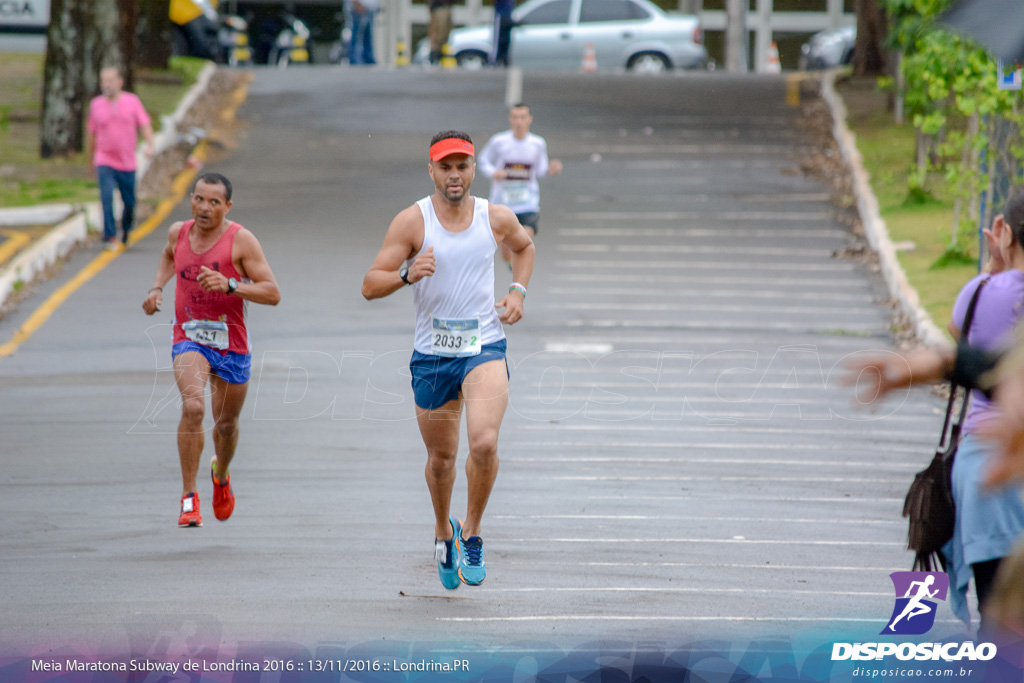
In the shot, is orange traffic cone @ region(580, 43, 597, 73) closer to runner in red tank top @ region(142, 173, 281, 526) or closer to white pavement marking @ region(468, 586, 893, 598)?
runner in red tank top @ region(142, 173, 281, 526)

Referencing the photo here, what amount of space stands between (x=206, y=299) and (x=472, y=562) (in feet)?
6.67

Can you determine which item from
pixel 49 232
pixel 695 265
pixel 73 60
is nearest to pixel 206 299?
pixel 695 265

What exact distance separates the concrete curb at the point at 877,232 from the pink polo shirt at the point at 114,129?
29.0 feet

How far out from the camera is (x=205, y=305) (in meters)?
7.53

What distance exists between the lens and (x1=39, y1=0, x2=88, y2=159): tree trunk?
2156cm

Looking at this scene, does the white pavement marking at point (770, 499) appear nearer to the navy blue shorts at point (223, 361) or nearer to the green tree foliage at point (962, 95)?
the navy blue shorts at point (223, 361)

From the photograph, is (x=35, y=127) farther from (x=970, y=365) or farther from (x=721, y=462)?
(x=970, y=365)

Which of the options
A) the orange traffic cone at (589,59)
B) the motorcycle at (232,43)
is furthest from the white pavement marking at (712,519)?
the motorcycle at (232,43)

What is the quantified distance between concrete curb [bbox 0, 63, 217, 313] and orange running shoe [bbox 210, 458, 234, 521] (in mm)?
7989

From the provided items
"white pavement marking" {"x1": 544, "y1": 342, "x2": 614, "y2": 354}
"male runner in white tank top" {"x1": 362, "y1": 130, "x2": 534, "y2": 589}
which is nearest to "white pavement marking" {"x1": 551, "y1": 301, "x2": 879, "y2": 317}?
"white pavement marking" {"x1": 544, "y1": 342, "x2": 614, "y2": 354}

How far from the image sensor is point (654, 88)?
29406 millimetres

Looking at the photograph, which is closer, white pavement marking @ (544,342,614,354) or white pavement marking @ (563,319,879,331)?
white pavement marking @ (544,342,614,354)

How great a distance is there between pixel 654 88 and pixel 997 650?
25408 millimetres

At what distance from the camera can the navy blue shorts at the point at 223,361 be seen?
757 cm
